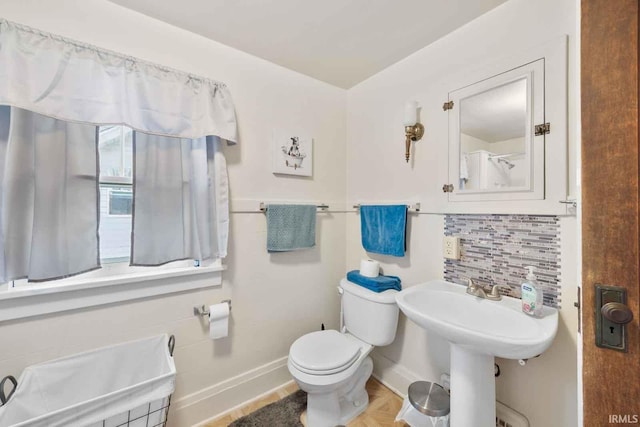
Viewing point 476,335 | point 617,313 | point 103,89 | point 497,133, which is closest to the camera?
point 617,313

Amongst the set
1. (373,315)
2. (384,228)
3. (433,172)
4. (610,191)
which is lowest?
(373,315)

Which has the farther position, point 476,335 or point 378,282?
point 378,282

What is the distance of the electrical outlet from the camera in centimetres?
144

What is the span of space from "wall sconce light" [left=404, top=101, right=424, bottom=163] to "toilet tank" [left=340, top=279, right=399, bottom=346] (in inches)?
35.3

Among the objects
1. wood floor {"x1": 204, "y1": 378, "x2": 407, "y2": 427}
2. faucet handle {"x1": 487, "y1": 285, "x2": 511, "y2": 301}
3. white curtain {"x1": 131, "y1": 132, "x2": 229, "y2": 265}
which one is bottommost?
wood floor {"x1": 204, "y1": 378, "x2": 407, "y2": 427}

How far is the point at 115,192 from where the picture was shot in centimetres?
134

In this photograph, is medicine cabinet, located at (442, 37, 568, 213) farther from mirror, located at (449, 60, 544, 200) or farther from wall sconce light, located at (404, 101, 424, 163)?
wall sconce light, located at (404, 101, 424, 163)

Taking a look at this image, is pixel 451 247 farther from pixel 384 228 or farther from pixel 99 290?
pixel 99 290

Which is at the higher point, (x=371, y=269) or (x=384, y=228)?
(x=384, y=228)

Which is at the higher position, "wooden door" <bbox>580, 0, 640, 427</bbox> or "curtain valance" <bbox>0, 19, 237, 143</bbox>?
"curtain valance" <bbox>0, 19, 237, 143</bbox>

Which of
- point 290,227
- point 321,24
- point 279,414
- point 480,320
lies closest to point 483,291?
point 480,320

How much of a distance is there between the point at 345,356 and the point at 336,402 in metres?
0.27

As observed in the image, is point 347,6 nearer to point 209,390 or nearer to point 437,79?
point 437,79

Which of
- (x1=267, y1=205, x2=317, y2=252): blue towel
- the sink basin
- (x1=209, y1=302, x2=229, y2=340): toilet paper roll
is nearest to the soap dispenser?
the sink basin
